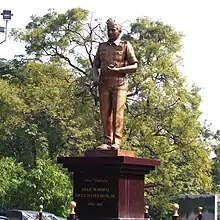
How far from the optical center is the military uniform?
13750 mm

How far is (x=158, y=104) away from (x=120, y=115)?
1922 centimetres

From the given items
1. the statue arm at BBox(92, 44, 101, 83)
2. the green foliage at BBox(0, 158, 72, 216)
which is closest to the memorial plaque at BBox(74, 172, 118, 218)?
the statue arm at BBox(92, 44, 101, 83)

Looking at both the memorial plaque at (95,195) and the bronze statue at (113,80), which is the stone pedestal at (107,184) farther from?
the bronze statue at (113,80)

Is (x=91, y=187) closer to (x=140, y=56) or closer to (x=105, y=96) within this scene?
(x=105, y=96)

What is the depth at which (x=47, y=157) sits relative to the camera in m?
33.9

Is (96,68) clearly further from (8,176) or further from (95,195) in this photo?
(8,176)

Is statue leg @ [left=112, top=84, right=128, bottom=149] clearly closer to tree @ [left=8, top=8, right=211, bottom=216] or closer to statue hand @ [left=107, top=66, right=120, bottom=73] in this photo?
statue hand @ [left=107, top=66, right=120, bottom=73]

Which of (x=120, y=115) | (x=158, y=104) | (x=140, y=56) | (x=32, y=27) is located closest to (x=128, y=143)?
(x=158, y=104)

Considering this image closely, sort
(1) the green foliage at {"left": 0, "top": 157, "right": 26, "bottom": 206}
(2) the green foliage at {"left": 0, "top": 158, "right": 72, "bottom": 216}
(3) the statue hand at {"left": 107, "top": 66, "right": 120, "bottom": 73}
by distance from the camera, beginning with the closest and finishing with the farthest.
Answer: (3) the statue hand at {"left": 107, "top": 66, "right": 120, "bottom": 73}
(2) the green foliage at {"left": 0, "top": 158, "right": 72, "bottom": 216}
(1) the green foliage at {"left": 0, "top": 157, "right": 26, "bottom": 206}

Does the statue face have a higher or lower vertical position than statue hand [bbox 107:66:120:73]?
higher

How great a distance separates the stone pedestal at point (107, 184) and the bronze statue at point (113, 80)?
652mm

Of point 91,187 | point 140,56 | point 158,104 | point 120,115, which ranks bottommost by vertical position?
point 91,187

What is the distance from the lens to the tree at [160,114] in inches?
1296

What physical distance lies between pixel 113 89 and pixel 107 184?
6.13 feet
